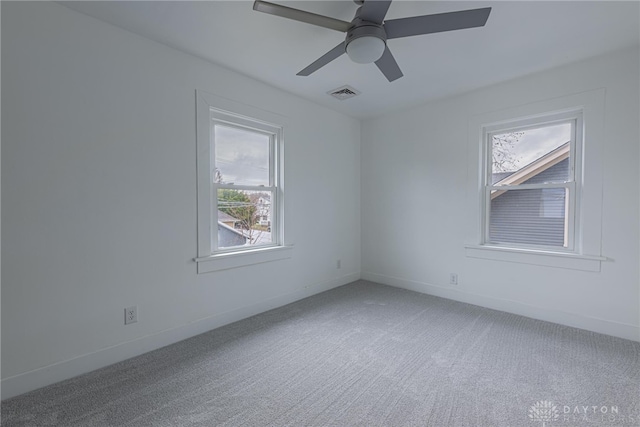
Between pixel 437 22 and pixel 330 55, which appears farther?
pixel 330 55

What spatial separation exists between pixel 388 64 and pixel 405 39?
1.13 feet

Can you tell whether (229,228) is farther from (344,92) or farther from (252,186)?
(344,92)

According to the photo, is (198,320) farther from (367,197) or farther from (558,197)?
(558,197)

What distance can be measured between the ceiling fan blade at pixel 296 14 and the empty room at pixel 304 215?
0.02m

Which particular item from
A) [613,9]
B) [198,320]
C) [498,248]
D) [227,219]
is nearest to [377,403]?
[198,320]

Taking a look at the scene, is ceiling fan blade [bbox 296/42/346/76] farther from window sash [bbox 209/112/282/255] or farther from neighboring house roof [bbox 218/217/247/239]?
neighboring house roof [bbox 218/217/247/239]

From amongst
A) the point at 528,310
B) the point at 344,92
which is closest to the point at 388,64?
the point at 344,92

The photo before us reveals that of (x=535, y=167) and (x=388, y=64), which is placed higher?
(x=388, y=64)

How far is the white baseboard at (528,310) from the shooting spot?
2.48 metres

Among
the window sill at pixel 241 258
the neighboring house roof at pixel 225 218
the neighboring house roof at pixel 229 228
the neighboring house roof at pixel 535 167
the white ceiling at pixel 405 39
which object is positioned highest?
the white ceiling at pixel 405 39

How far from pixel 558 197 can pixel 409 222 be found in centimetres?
156

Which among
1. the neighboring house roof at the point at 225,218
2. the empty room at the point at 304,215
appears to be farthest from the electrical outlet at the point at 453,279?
the neighboring house roof at the point at 225,218

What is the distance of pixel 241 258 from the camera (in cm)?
289

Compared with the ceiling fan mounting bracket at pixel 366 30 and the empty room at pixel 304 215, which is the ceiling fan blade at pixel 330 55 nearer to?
the empty room at pixel 304 215
